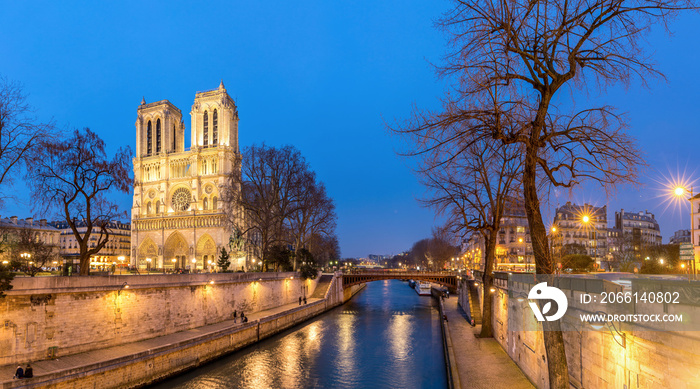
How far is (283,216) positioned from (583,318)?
33.1 metres

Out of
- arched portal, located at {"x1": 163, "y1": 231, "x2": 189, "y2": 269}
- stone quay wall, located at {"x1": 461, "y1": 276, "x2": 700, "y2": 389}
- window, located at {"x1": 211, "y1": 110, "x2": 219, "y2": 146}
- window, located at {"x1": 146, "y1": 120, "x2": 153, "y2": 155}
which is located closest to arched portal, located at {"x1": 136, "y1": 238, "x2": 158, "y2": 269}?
arched portal, located at {"x1": 163, "y1": 231, "x2": 189, "y2": 269}

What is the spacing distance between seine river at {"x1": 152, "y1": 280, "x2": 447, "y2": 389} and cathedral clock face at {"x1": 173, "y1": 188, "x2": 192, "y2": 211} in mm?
42661

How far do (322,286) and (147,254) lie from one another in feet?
117

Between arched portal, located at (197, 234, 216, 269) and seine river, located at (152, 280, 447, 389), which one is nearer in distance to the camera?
seine river, located at (152, 280, 447, 389)

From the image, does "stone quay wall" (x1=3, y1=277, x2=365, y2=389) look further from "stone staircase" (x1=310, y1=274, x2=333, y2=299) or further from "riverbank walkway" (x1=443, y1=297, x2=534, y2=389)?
"stone staircase" (x1=310, y1=274, x2=333, y2=299)

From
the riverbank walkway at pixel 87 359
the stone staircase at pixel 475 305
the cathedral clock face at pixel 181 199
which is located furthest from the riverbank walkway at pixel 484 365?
the cathedral clock face at pixel 181 199

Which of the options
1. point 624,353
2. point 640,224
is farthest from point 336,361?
point 640,224

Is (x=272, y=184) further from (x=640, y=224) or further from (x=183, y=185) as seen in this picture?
(x=640, y=224)

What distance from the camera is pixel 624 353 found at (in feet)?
28.1

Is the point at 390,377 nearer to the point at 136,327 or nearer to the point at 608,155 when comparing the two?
the point at 136,327

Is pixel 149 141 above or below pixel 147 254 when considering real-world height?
above

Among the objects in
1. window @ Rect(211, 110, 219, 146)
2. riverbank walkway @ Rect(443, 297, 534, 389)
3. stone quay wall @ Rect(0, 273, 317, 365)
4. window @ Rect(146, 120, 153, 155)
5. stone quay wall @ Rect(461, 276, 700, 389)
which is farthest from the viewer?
window @ Rect(146, 120, 153, 155)

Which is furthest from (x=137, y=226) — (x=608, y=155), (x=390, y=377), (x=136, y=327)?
(x=608, y=155)

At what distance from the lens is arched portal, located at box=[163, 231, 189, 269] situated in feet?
230
